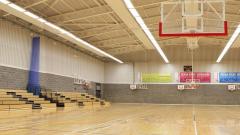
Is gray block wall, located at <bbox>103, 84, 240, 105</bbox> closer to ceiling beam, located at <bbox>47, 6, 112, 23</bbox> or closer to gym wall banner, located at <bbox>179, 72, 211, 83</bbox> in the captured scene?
gym wall banner, located at <bbox>179, 72, 211, 83</bbox>

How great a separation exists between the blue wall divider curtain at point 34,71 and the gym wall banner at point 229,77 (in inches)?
890

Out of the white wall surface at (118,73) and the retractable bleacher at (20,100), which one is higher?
the white wall surface at (118,73)

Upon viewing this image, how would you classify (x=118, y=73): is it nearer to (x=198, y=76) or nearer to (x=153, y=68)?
(x=153, y=68)

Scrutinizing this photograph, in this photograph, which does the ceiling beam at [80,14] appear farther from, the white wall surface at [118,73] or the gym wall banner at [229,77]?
the gym wall banner at [229,77]

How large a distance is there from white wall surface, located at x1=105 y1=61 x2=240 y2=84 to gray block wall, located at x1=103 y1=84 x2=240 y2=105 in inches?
43.1

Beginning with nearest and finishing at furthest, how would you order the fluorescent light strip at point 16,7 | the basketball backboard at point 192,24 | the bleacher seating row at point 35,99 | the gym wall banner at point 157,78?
the basketball backboard at point 192,24 → the fluorescent light strip at point 16,7 → the bleacher seating row at point 35,99 → the gym wall banner at point 157,78

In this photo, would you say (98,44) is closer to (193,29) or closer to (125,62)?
(125,62)

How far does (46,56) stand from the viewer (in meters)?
24.1

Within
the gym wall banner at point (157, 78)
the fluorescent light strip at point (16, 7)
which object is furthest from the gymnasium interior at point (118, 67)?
the gym wall banner at point (157, 78)

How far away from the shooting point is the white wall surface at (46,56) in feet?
62.4

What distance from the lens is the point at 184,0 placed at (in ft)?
47.3

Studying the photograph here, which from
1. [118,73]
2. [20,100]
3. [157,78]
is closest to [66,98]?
[20,100]

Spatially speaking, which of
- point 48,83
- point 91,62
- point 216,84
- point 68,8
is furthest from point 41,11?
point 216,84

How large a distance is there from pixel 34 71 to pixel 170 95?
64.9 ft
